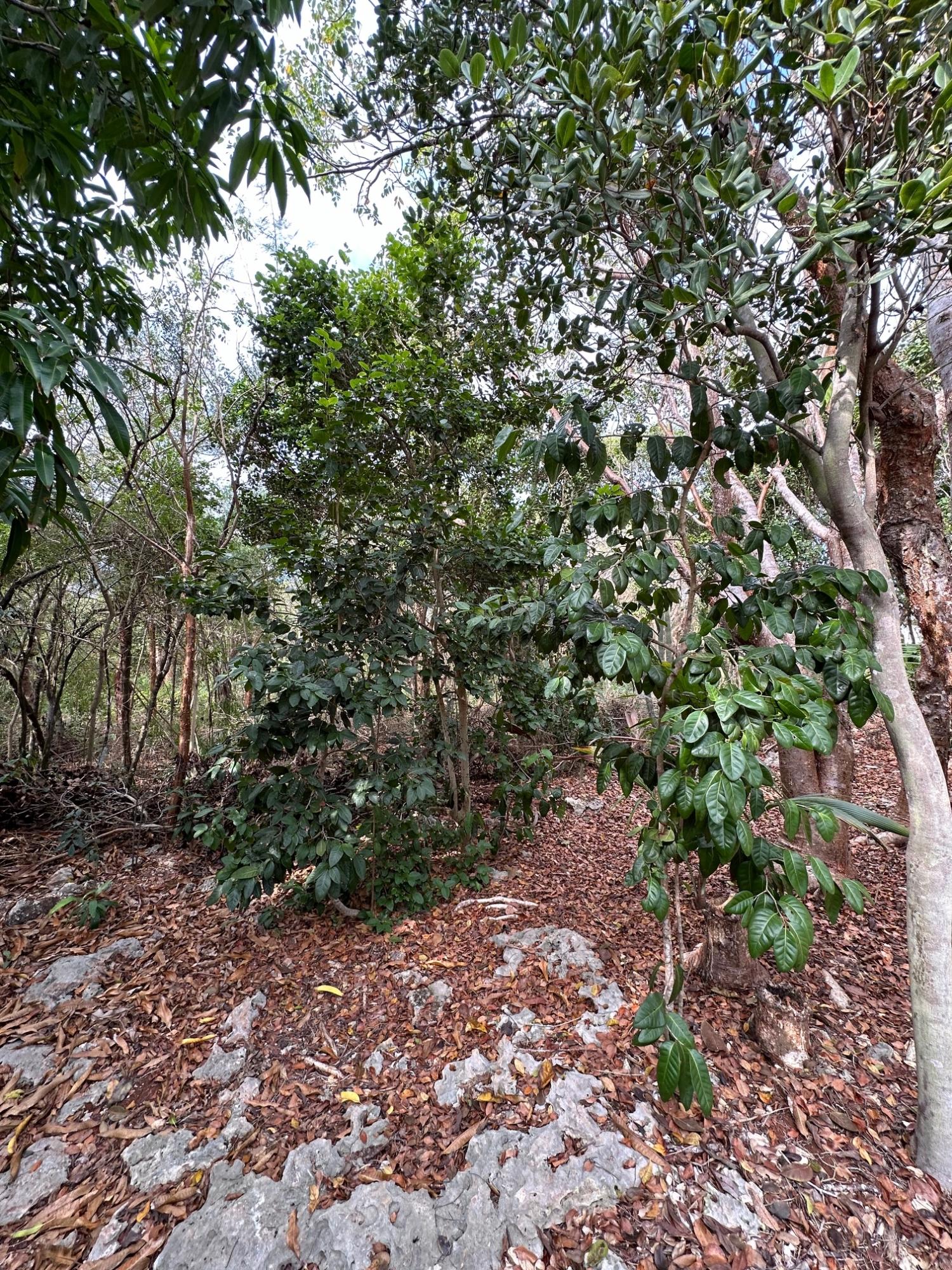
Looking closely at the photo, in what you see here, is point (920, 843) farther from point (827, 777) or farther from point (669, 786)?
point (827, 777)

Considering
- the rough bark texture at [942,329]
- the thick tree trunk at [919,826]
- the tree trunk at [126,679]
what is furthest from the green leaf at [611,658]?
the tree trunk at [126,679]

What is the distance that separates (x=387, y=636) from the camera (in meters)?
2.59

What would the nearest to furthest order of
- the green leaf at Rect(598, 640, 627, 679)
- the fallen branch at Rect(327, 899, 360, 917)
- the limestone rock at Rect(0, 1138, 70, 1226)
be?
the green leaf at Rect(598, 640, 627, 679), the limestone rock at Rect(0, 1138, 70, 1226), the fallen branch at Rect(327, 899, 360, 917)

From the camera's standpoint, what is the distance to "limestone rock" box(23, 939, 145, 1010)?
7.11 feet

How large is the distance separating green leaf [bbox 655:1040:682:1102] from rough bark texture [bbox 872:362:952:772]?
1.86 m

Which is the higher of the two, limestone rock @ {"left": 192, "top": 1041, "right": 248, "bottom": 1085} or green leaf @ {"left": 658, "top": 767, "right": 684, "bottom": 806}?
green leaf @ {"left": 658, "top": 767, "right": 684, "bottom": 806}

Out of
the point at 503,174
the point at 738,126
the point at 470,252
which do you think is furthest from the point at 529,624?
the point at 470,252

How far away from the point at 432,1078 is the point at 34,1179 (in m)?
1.20

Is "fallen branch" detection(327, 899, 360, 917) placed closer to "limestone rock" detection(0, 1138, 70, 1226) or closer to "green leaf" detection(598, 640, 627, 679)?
"limestone rock" detection(0, 1138, 70, 1226)

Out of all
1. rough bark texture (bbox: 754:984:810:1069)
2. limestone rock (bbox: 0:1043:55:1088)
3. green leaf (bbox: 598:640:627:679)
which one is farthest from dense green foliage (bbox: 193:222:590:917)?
rough bark texture (bbox: 754:984:810:1069)

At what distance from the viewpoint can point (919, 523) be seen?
2148mm

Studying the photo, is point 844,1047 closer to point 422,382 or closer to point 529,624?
point 529,624

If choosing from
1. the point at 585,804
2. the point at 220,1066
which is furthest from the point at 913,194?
the point at 585,804

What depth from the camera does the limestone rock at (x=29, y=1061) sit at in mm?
1810
